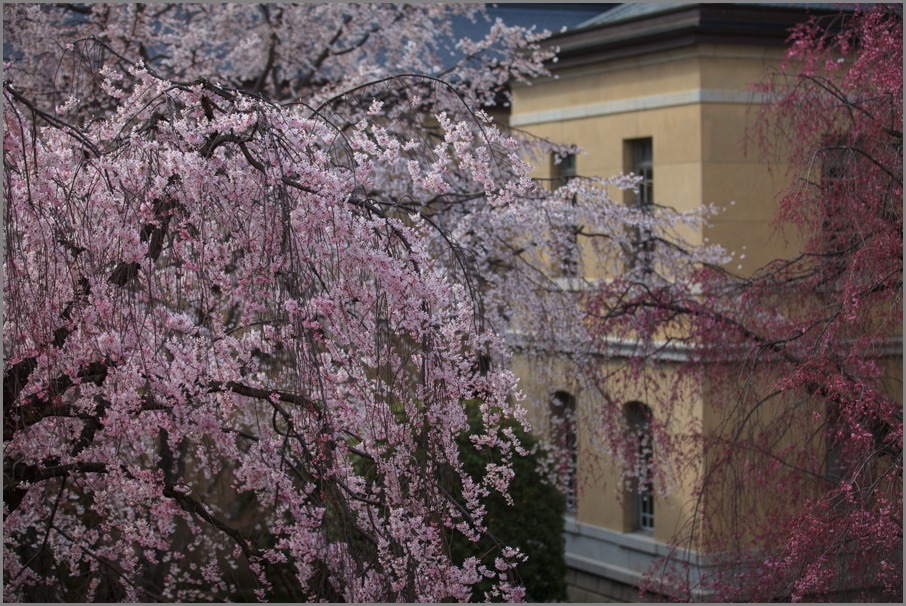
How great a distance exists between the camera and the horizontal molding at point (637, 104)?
12633 millimetres

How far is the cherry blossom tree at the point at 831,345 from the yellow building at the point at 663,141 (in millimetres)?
3741

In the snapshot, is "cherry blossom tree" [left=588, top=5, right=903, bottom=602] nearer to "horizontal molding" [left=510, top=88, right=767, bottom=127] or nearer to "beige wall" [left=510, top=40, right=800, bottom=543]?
"horizontal molding" [left=510, top=88, right=767, bottom=127]

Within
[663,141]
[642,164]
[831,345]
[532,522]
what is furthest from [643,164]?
[831,345]

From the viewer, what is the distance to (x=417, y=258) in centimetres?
425

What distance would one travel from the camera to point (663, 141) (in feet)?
42.9

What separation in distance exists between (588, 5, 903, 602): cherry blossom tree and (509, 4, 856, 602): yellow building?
3741 mm

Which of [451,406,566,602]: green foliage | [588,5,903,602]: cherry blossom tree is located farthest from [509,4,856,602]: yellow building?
[588,5,903,602]: cherry blossom tree

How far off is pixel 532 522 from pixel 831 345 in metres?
5.77

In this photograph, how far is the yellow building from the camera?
1240 cm

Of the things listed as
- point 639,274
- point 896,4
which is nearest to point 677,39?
Answer: point 639,274

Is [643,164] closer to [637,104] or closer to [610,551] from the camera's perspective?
[637,104]

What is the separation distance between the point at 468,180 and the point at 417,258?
18.9 feet

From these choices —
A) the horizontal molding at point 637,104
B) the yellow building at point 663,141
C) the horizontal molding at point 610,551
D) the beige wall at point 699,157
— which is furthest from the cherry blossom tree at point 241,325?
the horizontal molding at point 610,551

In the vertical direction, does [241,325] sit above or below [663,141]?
below
